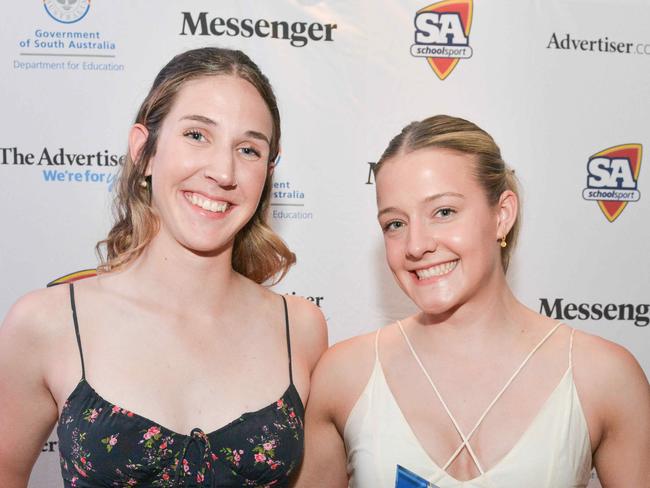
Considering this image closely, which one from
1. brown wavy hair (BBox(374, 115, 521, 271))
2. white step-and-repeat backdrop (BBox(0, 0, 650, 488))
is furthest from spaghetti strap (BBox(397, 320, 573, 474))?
white step-and-repeat backdrop (BBox(0, 0, 650, 488))

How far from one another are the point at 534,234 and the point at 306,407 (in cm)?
A: 147

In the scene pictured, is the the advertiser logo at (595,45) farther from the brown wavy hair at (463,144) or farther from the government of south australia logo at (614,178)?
the brown wavy hair at (463,144)

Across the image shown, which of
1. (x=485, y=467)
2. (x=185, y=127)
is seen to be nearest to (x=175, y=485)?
(x=485, y=467)

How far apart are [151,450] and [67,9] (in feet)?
6.12

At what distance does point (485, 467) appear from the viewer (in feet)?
5.07

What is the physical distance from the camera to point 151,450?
1.49m

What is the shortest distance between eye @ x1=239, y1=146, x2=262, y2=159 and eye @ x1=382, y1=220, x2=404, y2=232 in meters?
0.35

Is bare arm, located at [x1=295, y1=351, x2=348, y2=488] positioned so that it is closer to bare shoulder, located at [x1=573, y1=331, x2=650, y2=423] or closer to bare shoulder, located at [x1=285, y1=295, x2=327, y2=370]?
bare shoulder, located at [x1=285, y1=295, x2=327, y2=370]

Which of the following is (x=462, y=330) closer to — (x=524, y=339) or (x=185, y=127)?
(x=524, y=339)

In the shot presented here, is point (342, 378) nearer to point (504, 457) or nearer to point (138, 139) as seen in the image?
→ point (504, 457)

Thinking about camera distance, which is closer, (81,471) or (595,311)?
(81,471)

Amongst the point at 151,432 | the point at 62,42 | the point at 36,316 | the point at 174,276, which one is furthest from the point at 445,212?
the point at 62,42

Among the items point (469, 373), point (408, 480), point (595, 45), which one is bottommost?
point (408, 480)

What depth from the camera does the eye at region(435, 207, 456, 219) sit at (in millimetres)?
1553
